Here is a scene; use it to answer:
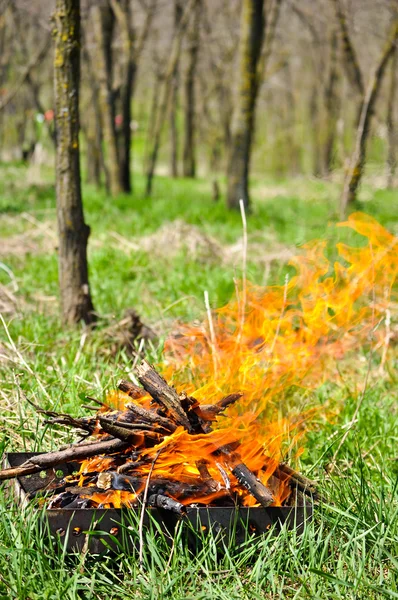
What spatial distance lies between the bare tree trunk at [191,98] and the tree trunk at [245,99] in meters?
11.0

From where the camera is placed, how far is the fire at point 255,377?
2.90 meters

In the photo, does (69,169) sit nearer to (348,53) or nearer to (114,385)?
(114,385)

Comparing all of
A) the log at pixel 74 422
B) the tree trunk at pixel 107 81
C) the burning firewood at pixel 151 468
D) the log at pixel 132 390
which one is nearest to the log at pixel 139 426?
the burning firewood at pixel 151 468

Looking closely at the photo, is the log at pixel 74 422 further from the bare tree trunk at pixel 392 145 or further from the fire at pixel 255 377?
the bare tree trunk at pixel 392 145

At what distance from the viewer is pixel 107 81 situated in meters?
13.5

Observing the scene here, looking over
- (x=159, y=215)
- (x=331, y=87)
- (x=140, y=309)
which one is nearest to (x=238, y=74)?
(x=159, y=215)

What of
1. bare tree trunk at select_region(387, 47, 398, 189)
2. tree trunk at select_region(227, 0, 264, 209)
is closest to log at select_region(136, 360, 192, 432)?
bare tree trunk at select_region(387, 47, 398, 189)

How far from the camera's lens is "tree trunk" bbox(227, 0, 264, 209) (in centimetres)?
1109

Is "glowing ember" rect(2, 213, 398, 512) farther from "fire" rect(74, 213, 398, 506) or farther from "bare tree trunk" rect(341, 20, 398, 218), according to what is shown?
"bare tree trunk" rect(341, 20, 398, 218)

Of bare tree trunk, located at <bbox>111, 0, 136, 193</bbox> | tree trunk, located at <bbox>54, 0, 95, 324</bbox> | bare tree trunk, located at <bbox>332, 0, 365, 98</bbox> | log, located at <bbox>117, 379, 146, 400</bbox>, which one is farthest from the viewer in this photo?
bare tree trunk, located at <bbox>111, 0, 136, 193</bbox>

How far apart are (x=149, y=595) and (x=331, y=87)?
965 inches

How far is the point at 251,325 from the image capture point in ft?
15.0

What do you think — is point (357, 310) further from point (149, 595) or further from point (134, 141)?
point (134, 141)

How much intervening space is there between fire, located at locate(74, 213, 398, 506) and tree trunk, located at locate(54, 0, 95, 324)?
911mm
